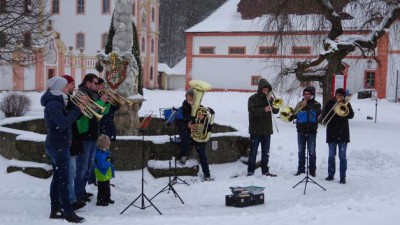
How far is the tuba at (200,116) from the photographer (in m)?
9.09

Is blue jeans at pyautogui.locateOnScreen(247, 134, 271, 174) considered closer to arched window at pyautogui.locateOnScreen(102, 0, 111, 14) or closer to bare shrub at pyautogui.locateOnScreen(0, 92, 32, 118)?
bare shrub at pyautogui.locateOnScreen(0, 92, 32, 118)

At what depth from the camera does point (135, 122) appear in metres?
11.1

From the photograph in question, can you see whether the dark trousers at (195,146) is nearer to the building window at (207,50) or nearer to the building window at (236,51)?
the building window at (236,51)

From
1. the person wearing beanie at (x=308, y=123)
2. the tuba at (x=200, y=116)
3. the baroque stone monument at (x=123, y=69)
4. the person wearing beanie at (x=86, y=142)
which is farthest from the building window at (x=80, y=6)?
the person wearing beanie at (x=86, y=142)

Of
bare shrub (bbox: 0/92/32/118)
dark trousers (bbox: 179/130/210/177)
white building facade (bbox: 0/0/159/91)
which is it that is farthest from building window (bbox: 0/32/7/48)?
white building facade (bbox: 0/0/159/91)

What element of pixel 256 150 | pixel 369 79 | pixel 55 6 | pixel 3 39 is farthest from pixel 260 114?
pixel 55 6

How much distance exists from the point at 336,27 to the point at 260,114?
8.63 m

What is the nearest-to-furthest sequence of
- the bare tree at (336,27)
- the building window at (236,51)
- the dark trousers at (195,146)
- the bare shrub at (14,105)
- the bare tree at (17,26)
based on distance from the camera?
1. the dark trousers at (195,146)
2. the bare tree at (336,27)
3. the bare shrub at (14,105)
4. the bare tree at (17,26)
5. the building window at (236,51)

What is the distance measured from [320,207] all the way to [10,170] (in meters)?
5.10

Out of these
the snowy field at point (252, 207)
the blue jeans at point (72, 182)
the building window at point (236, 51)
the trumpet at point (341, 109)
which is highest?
the building window at point (236, 51)

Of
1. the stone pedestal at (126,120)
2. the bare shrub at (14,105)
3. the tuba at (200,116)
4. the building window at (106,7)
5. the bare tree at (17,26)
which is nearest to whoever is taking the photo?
the tuba at (200,116)

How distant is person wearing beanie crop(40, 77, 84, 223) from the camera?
20.5 feet

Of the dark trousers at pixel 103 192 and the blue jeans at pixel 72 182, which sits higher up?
the blue jeans at pixel 72 182

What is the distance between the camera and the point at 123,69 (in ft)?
35.2
